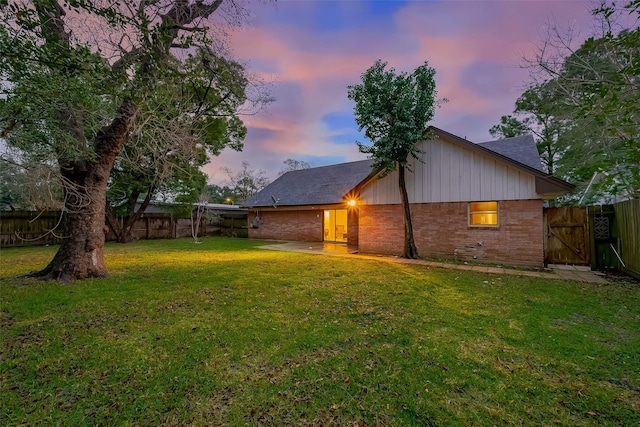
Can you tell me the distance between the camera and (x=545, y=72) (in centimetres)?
738

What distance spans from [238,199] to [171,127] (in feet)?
104

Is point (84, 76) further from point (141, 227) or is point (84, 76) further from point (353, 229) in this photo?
point (141, 227)

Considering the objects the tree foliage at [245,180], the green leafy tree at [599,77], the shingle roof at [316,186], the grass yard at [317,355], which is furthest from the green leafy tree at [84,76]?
the tree foliage at [245,180]

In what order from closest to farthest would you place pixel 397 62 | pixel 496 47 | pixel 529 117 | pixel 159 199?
pixel 496 47 → pixel 397 62 → pixel 159 199 → pixel 529 117

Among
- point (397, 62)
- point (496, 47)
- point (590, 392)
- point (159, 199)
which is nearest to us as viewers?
point (590, 392)

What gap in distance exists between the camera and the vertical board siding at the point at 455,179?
29.1 ft

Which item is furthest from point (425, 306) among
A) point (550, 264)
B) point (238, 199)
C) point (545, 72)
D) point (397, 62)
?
point (238, 199)

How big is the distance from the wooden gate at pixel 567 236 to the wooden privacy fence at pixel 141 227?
16500 mm

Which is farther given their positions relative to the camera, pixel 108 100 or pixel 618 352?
pixel 108 100

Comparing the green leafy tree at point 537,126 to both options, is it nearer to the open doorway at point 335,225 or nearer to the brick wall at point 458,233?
the brick wall at point 458,233

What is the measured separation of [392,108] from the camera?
917cm

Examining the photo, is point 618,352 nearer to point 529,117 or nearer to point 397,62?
point 397,62

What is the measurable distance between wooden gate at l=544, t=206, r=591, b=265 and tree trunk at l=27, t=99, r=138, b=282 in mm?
12467

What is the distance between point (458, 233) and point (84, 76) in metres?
10.6
